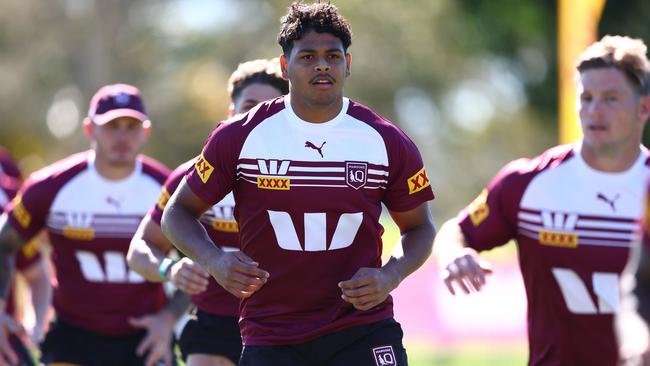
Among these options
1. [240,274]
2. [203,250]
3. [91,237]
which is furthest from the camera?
[91,237]

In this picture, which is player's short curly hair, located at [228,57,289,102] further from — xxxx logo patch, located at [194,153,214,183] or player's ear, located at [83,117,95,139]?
xxxx logo patch, located at [194,153,214,183]

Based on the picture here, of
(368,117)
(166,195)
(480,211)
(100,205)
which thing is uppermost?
(368,117)

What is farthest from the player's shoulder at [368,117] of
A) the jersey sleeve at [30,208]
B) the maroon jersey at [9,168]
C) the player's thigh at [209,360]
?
the maroon jersey at [9,168]

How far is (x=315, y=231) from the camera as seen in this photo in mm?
6254

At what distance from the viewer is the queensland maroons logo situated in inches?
247

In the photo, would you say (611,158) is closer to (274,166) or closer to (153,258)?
(274,166)

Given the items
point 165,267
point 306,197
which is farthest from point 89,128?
point 306,197

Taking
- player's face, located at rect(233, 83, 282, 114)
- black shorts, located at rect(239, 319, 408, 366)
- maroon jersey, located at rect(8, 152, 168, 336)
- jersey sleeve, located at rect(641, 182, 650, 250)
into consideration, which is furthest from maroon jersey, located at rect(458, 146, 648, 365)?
maroon jersey, located at rect(8, 152, 168, 336)

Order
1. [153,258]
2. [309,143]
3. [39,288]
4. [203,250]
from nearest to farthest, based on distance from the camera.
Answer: [203,250], [309,143], [153,258], [39,288]

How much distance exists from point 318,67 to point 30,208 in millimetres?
3384

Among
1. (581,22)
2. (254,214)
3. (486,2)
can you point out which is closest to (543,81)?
(486,2)

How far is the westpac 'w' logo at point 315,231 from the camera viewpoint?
6.26 meters

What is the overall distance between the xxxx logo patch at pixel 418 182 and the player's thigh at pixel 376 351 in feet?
2.12

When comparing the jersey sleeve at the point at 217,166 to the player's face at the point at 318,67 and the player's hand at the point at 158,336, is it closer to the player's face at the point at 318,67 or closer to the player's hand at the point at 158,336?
the player's face at the point at 318,67
